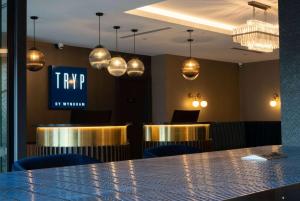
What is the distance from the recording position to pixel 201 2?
6914mm

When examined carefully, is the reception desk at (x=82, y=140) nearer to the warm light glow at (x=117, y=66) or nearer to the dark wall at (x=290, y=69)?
the warm light glow at (x=117, y=66)

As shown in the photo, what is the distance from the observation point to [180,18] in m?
7.83

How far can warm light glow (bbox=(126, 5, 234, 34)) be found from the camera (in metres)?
7.21

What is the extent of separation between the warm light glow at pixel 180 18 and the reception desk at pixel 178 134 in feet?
6.18

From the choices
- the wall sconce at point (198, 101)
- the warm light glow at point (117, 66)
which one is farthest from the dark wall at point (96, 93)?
the warm light glow at point (117, 66)

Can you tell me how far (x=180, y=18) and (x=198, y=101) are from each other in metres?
4.33

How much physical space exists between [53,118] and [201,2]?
4203 millimetres

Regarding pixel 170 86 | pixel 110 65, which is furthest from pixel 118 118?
pixel 110 65

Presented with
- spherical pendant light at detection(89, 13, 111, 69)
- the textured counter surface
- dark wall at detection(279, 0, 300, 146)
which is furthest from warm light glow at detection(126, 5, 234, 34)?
the textured counter surface

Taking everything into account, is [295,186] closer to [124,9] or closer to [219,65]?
[124,9]

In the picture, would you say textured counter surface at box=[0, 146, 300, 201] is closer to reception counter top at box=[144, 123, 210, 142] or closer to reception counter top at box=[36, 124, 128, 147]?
reception counter top at box=[36, 124, 128, 147]

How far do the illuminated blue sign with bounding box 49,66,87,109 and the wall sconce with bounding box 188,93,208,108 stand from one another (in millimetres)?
3283

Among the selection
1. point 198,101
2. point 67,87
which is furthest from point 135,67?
point 198,101

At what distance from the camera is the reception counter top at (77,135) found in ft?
20.8
